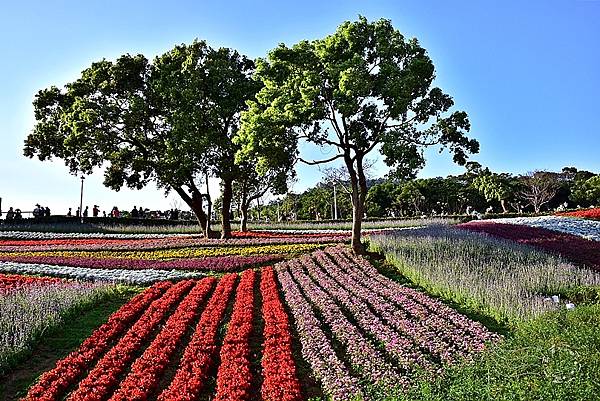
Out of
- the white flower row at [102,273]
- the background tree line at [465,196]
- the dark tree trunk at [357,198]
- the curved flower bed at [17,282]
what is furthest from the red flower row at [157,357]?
the background tree line at [465,196]

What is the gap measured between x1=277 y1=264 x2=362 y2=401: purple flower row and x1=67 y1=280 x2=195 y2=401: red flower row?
8.36 ft

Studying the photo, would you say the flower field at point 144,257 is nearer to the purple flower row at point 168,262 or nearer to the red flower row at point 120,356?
the purple flower row at point 168,262

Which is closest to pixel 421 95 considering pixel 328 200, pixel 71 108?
pixel 71 108

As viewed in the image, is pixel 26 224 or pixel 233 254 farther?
pixel 26 224

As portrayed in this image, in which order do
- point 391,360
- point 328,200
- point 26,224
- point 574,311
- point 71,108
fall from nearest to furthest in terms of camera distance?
point 391,360 → point 574,311 → point 71,108 → point 26,224 → point 328,200

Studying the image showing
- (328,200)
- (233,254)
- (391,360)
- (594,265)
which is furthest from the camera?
(328,200)

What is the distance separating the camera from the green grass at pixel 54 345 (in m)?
8.19

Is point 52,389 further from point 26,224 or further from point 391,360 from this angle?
point 26,224

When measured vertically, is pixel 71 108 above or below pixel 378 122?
above

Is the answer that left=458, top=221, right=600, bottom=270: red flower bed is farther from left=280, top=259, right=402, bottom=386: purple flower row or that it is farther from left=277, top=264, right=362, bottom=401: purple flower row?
left=277, top=264, right=362, bottom=401: purple flower row

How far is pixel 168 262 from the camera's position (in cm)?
1941

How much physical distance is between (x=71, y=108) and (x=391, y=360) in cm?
2638

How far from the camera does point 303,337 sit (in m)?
9.45

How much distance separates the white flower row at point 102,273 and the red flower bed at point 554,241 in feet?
36.3
